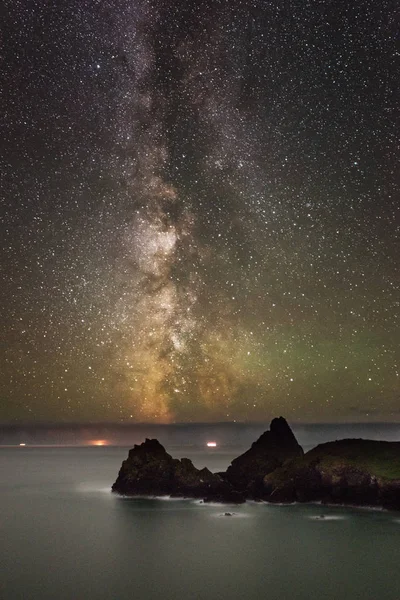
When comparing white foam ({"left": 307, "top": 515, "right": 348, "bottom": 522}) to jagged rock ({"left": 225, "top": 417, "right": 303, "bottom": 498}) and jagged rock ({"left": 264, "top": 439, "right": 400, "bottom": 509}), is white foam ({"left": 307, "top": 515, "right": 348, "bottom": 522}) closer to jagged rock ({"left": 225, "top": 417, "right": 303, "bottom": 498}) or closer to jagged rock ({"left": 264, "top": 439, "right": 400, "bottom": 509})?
jagged rock ({"left": 264, "top": 439, "right": 400, "bottom": 509})

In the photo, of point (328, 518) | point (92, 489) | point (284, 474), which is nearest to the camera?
point (328, 518)

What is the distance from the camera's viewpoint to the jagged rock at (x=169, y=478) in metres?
61.8

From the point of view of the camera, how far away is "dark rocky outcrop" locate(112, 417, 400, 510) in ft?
176

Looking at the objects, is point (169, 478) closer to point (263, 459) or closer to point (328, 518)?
point (263, 459)

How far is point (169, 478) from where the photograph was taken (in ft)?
210

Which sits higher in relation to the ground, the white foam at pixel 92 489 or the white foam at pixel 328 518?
the white foam at pixel 92 489

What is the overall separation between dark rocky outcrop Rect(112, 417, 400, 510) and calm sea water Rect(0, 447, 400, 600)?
2.01 meters

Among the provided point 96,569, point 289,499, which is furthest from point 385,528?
point 96,569

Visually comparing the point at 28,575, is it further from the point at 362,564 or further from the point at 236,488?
the point at 236,488

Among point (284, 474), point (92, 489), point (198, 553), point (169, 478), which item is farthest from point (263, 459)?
point (92, 489)

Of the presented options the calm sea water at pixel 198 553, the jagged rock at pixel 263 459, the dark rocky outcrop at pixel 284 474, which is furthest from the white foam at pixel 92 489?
the jagged rock at pixel 263 459

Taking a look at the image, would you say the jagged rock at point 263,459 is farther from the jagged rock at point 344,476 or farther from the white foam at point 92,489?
the white foam at point 92,489

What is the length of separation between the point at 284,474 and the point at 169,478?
12.5 meters

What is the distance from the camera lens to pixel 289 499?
190 feet
